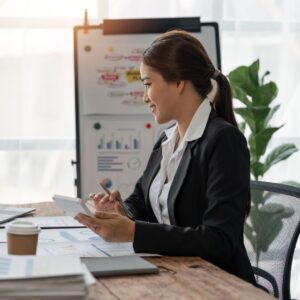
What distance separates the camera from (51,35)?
12.4 ft

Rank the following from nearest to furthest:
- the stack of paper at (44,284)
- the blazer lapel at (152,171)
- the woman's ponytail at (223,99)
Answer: the stack of paper at (44,284), the woman's ponytail at (223,99), the blazer lapel at (152,171)

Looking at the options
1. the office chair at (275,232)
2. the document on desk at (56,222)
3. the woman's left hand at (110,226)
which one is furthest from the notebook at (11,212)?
the office chair at (275,232)

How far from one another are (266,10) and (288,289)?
2354 millimetres

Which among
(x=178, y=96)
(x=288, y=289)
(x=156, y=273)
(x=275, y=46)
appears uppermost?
(x=275, y=46)

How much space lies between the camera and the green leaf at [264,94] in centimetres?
349

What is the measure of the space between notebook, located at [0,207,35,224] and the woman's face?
604 millimetres

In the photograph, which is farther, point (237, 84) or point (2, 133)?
point (2, 133)

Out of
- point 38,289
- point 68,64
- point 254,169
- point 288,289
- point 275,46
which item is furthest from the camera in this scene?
point 275,46

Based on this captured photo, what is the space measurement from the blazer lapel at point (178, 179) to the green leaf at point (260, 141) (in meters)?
1.63

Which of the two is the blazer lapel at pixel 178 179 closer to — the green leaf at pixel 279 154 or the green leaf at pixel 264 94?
the green leaf at pixel 264 94

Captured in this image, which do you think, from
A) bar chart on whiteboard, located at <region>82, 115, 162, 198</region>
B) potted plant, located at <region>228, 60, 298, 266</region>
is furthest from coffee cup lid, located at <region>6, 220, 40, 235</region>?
potted plant, located at <region>228, 60, 298, 266</region>

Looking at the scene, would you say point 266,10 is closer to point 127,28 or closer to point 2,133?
point 127,28

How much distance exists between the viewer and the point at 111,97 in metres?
3.34

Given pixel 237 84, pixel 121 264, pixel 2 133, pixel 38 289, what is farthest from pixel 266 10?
pixel 38 289
